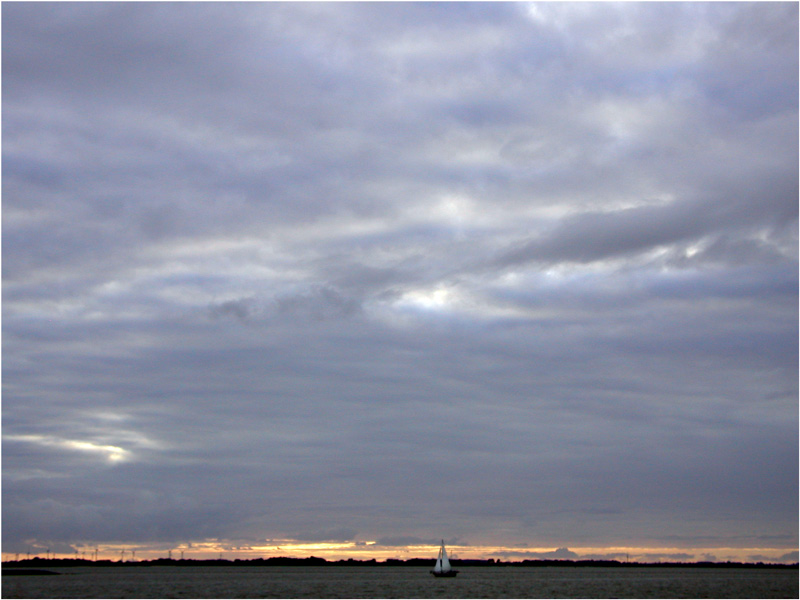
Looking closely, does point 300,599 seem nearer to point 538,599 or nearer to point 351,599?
point 351,599

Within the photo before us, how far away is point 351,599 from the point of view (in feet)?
640

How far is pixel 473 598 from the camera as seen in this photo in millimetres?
191750

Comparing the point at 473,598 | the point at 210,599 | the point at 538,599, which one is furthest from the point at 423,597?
the point at 210,599

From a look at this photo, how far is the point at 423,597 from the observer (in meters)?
198

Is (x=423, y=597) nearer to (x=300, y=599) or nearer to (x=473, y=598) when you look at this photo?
(x=473, y=598)

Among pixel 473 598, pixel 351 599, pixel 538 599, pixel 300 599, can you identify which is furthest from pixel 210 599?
pixel 538 599

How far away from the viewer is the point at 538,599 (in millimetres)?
195250

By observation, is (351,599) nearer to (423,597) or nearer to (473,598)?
(423,597)

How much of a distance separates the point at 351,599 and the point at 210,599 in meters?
36.1

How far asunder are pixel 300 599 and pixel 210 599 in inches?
891

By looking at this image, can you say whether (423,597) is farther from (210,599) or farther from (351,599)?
(210,599)

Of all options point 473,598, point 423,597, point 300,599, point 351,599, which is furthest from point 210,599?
point 473,598

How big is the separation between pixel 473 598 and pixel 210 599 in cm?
6611

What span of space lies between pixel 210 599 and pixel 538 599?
82110 mm
